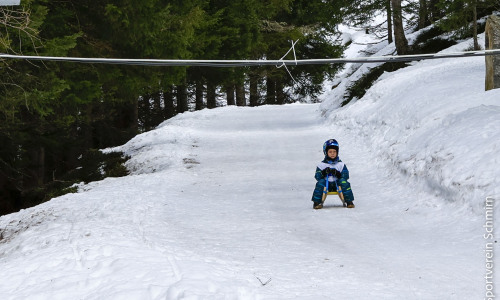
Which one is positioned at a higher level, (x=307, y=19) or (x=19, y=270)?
(x=307, y=19)

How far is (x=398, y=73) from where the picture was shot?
18.8 meters

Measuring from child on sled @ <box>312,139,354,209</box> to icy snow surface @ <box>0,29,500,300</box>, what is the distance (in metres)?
0.27

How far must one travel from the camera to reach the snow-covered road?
532 cm

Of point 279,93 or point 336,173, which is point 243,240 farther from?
point 279,93

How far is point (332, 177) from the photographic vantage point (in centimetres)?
933

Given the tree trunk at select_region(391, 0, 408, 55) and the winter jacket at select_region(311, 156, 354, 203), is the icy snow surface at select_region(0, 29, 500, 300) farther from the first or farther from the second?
the tree trunk at select_region(391, 0, 408, 55)


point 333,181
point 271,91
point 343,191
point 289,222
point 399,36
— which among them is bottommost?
point 289,222

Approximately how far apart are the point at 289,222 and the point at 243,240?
1195 mm

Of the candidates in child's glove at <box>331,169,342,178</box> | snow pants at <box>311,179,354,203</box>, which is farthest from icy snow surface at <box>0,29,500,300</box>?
child's glove at <box>331,169,342,178</box>

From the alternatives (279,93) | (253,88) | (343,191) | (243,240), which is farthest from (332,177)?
(279,93)

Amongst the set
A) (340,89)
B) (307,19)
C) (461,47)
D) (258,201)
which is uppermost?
(307,19)

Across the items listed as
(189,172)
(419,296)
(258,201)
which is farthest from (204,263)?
(189,172)

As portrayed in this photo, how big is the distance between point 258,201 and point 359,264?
3934mm

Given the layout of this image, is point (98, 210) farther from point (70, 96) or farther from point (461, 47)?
point (461, 47)
